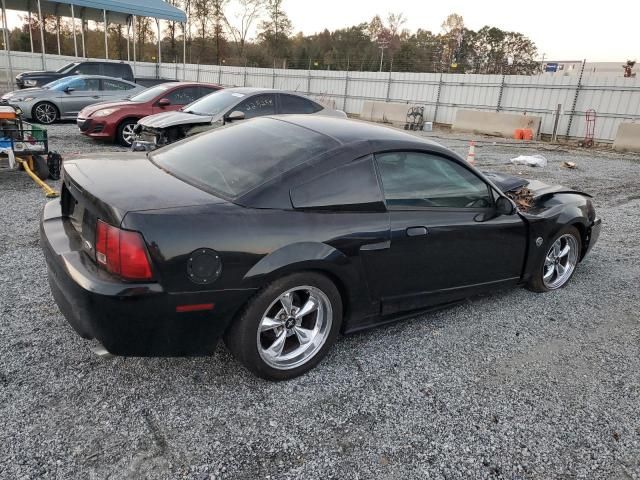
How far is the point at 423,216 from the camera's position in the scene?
3156mm

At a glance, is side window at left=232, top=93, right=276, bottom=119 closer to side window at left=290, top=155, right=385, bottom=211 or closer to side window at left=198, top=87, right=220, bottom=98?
side window at left=198, top=87, right=220, bottom=98

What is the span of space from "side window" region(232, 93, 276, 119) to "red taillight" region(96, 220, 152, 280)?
6520mm

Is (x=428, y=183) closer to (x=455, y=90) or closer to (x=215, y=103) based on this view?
(x=215, y=103)

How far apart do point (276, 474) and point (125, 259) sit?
120cm

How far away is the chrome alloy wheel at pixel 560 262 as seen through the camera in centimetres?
433

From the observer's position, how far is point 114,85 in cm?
1296

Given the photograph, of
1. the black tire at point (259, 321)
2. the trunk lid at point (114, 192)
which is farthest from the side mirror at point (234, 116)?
the black tire at point (259, 321)

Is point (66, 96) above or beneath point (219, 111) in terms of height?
beneath

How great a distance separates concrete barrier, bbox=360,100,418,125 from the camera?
69.5ft

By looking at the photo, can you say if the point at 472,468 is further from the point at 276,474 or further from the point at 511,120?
the point at 511,120

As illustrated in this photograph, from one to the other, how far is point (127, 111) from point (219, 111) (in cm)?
271

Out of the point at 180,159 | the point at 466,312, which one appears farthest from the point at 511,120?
the point at 180,159

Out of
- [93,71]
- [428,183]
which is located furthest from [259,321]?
[93,71]

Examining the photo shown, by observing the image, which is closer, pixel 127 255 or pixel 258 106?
pixel 127 255
